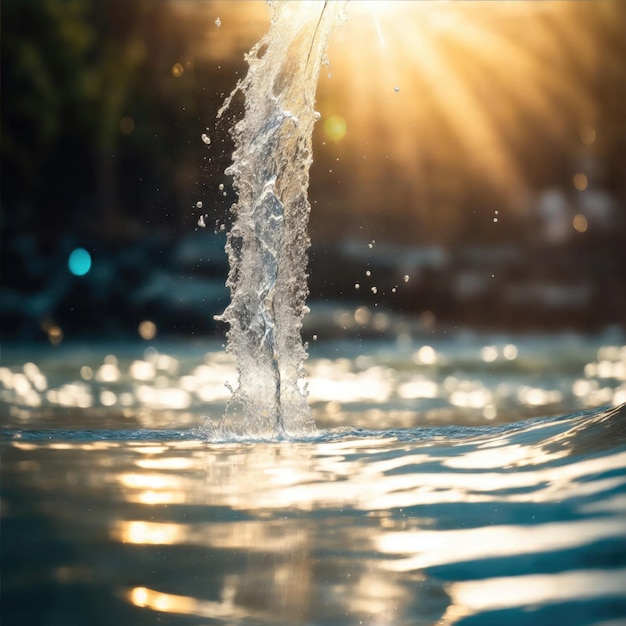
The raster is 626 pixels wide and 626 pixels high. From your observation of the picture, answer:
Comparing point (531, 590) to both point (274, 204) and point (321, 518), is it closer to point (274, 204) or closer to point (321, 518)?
point (321, 518)

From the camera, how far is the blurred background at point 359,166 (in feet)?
70.3

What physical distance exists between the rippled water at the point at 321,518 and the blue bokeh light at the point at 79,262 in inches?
501

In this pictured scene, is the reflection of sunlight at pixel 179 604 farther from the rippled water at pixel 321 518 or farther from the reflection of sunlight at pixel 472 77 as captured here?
the reflection of sunlight at pixel 472 77

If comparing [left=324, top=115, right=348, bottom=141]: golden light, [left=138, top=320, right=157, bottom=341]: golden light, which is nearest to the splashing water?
[left=138, top=320, right=157, bottom=341]: golden light

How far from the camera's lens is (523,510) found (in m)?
4.61

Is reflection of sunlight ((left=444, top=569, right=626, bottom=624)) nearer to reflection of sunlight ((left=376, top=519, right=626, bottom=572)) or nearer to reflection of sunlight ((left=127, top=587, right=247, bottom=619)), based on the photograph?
reflection of sunlight ((left=376, top=519, right=626, bottom=572))

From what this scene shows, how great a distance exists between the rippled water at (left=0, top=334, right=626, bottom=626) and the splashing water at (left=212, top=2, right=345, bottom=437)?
581mm

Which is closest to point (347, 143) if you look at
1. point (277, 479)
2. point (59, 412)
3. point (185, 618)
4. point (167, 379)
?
point (167, 379)

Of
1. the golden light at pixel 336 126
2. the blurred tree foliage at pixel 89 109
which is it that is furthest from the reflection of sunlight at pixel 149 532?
the golden light at pixel 336 126

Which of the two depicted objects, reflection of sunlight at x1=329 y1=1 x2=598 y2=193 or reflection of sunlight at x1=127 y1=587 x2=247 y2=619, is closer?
reflection of sunlight at x1=127 y1=587 x2=247 y2=619

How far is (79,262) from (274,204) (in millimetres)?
14686

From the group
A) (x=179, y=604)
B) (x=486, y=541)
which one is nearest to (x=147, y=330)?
(x=486, y=541)

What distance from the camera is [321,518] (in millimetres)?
4730

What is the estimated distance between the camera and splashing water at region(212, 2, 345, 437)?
756cm
